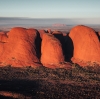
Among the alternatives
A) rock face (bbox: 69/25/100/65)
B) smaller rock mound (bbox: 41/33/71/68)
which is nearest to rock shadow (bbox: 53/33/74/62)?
rock face (bbox: 69/25/100/65)

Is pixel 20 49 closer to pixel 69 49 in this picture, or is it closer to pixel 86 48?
pixel 69 49

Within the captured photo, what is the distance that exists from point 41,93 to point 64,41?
14.3 metres

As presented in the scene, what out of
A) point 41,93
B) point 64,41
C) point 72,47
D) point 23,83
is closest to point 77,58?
point 72,47

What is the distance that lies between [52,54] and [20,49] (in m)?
4.04

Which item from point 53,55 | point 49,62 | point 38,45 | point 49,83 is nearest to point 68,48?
point 53,55

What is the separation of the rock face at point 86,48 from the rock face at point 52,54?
2460 mm

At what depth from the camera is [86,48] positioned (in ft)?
93.9

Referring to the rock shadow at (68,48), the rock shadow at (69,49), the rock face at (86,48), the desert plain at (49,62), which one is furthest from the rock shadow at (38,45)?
the rock face at (86,48)

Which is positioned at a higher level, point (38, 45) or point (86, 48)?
point (86, 48)

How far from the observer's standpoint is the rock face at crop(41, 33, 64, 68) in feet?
90.0

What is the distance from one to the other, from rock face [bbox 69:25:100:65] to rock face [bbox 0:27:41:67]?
5.05m

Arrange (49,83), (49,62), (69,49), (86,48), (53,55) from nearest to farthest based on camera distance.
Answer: (49,83), (53,55), (49,62), (86,48), (69,49)

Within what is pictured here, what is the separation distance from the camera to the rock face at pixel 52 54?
27438 mm

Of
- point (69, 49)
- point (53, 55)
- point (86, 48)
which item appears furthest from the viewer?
point (69, 49)
